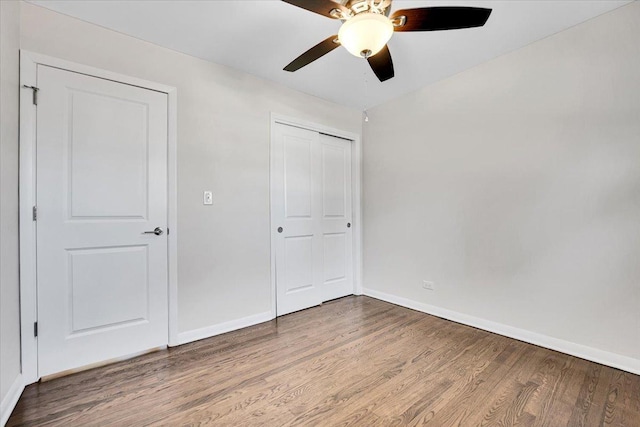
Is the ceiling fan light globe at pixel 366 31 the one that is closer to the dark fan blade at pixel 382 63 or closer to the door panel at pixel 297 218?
the dark fan blade at pixel 382 63

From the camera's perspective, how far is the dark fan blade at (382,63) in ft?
5.89

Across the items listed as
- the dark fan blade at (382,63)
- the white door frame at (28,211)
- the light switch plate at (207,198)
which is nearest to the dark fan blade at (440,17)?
the dark fan blade at (382,63)

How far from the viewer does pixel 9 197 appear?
5.43 feet

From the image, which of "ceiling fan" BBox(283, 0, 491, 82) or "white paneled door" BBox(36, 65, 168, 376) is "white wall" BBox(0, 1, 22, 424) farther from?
"ceiling fan" BBox(283, 0, 491, 82)

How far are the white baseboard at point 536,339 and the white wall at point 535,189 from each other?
0.12 feet

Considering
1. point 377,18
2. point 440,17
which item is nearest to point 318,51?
point 377,18

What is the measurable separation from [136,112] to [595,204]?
3.52 meters

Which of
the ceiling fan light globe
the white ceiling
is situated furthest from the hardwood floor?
the white ceiling

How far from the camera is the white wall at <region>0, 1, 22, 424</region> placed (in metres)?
1.55

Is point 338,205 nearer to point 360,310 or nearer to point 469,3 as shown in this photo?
point 360,310

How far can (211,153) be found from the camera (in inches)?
101

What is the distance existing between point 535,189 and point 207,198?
279 centimetres

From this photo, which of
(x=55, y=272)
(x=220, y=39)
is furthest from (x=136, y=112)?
(x=55, y=272)

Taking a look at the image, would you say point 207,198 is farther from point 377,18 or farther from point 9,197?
point 377,18
